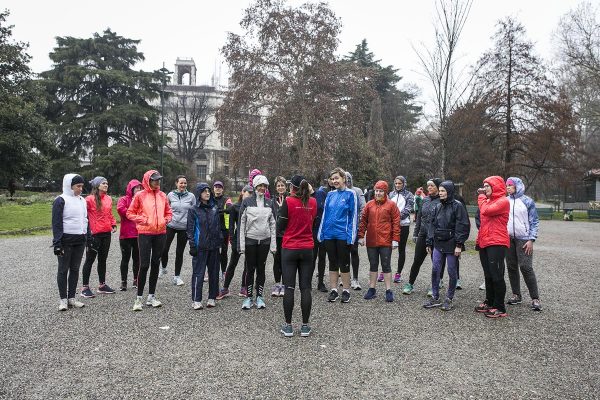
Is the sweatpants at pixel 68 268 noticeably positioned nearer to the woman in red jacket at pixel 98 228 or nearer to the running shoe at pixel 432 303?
the woman in red jacket at pixel 98 228

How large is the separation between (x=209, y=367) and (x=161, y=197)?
309 centimetres

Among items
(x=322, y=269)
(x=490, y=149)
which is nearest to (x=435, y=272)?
(x=322, y=269)

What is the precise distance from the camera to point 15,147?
86.1ft

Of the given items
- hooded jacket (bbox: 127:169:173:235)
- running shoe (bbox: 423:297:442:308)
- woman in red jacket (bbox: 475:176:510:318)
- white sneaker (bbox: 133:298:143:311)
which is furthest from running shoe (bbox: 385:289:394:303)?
white sneaker (bbox: 133:298:143:311)

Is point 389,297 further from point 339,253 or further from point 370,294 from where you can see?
point 339,253

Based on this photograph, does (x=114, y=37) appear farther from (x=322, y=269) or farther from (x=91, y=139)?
(x=322, y=269)

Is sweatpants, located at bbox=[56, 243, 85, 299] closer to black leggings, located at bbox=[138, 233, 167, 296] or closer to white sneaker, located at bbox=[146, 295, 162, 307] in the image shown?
black leggings, located at bbox=[138, 233, 167, 296]

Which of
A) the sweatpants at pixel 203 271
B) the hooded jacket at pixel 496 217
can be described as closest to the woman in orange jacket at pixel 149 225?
the sweatpants at pixel 203 271

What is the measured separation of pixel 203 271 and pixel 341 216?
2.17 metres

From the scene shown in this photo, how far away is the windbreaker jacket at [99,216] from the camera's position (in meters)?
7.03

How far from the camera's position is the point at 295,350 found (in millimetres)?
4617

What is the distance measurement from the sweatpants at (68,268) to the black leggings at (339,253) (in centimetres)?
362

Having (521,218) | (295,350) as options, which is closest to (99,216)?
(295,350)

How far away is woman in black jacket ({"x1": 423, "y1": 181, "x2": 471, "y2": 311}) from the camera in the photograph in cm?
624
